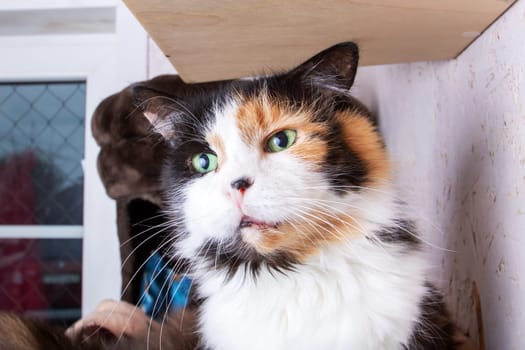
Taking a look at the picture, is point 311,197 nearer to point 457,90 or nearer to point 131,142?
point 457,90

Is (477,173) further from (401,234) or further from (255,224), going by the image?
(255,224)

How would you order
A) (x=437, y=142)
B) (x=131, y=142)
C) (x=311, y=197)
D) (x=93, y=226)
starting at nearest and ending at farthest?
(x=311, y=197) → (x=437, y=142) → (x=131, y=142) → (x=93, y=226)

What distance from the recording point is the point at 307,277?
0.79m

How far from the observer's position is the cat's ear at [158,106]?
96cm

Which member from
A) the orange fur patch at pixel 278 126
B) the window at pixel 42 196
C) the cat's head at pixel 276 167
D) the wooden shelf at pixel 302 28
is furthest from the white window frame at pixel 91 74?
the orange fur patch at pixel 278 126

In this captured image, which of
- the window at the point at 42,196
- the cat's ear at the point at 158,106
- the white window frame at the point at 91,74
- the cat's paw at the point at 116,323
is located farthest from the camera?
the window at the point at 42,196

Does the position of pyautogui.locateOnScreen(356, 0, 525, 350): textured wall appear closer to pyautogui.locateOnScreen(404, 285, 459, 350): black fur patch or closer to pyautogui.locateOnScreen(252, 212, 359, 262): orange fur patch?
pyautogui.locateOnScreen(404, 285, 459, 350): black fur patch

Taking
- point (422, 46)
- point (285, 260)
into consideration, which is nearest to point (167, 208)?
point (285, 260)

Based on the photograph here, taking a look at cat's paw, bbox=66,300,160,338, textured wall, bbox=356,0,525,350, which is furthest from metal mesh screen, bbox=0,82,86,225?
textured wall, bbox=356,0,525,350

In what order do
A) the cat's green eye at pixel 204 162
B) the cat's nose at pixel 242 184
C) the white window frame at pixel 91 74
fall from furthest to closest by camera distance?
the white window frame at pixel 91 74 → the cat's green eye at pixel 204 162 → the cat's nose at pixel 242 184

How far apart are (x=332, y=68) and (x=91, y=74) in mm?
1680

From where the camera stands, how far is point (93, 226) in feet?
7.20

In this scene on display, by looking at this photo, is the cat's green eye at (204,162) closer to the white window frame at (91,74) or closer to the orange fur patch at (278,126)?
the orange fur patch at (278,126)

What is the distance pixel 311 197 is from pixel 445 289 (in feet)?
2.11
